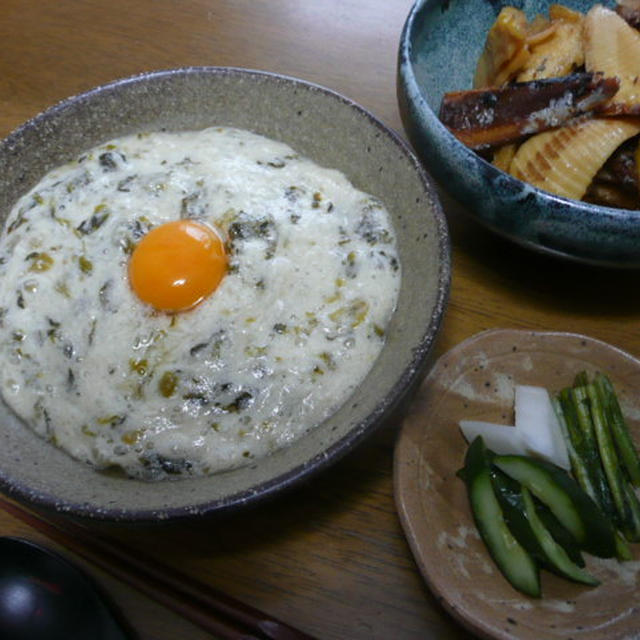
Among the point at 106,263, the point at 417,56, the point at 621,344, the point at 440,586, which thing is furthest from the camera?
the point at 417,56

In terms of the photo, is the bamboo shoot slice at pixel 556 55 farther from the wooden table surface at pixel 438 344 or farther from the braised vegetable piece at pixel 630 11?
the wooden table surface at pixel 438 344

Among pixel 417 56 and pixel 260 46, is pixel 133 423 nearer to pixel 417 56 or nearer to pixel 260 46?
pixel 417 56

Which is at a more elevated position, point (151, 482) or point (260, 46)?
point (260, 46)

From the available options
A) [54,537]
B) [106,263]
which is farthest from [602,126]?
[54,537]

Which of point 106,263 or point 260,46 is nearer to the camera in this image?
point 106,263

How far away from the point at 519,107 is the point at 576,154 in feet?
0.76

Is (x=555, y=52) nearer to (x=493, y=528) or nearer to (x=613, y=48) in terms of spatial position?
(x=613, y=48)

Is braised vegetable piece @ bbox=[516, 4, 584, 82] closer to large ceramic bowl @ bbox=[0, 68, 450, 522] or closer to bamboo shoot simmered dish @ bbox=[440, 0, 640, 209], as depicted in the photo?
bamboo shoot simmered dish @ bbox=[440, 0, 640, 209]

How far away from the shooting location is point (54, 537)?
5.36 feet

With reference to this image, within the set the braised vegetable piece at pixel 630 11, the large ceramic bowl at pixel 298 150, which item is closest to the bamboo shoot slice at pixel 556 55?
the braised vegetable piece at pixel 630 11

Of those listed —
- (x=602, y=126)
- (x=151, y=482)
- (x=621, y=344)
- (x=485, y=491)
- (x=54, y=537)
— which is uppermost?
(x=602, y=126)

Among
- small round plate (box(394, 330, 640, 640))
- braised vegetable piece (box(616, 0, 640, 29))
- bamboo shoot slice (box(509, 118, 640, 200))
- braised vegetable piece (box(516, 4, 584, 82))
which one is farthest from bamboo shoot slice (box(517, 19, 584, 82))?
small round plate (box(394, 330, 640, 640))

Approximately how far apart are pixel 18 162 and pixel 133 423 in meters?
0.95

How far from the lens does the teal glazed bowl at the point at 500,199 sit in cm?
164
